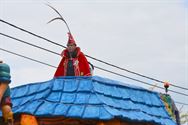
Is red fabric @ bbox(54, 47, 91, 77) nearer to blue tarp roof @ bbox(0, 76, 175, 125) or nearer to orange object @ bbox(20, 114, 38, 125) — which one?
blue tarp roof @ bbox(0, 76, 175, 125)

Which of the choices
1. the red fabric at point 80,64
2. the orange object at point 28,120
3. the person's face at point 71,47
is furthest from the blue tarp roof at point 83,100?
the person's face at point 71,47

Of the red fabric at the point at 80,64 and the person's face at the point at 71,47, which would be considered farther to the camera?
Result: the person's face at the point at 71,47

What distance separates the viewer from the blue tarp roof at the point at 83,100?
26.9 feet

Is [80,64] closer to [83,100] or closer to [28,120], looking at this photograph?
[83,100]

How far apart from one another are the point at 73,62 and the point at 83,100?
178cm

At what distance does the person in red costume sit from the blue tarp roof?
85cm

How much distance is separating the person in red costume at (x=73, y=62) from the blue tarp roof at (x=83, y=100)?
85 cm

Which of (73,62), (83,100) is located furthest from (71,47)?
(83,100)

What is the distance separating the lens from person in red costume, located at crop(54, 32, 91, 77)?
9.92 m

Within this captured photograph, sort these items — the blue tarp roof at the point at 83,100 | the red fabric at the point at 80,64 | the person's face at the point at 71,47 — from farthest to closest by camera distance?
the person's face at the point at 71,47, the red fabric at the point at 80,64, the blue tarp roof at the point at 83,100

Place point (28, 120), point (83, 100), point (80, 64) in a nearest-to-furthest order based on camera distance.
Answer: point (28, 120) < point (83, 100) < point (80, 64)

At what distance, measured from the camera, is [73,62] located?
998 cm

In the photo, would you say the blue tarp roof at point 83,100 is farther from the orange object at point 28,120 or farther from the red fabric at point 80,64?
the red fabric at point 80,64

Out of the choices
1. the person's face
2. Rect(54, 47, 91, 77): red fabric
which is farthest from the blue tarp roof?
the person's face
